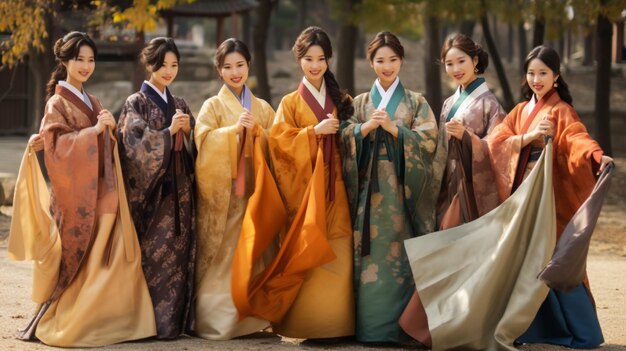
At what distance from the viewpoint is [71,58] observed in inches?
238

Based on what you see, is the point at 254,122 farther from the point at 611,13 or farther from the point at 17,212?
the point at 611,13

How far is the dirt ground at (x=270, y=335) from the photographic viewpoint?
18.9 feet

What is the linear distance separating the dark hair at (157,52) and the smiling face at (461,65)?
1.64 metres

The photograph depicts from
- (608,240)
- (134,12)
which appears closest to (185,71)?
(134,12)

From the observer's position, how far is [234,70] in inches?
242

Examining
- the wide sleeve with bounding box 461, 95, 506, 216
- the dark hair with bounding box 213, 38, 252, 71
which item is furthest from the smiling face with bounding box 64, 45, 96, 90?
the wide sleeve with bounding box 461, 95, 506, 216

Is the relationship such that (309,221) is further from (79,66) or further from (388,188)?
(79,66)

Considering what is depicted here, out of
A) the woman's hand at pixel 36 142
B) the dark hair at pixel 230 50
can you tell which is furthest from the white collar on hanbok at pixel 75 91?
the dark hair at pixel 230 50

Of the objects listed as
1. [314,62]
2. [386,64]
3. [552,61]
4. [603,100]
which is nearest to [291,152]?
[314,62]

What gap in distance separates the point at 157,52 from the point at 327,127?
113 centimetres

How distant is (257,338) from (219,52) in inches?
67.5

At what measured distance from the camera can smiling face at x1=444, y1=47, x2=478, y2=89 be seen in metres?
6.11

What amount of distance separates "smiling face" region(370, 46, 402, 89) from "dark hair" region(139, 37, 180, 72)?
3.96 feet

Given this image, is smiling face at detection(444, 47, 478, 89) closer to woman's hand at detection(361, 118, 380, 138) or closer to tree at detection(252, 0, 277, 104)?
woman's hand at detection(361, 118, 380, 138)
